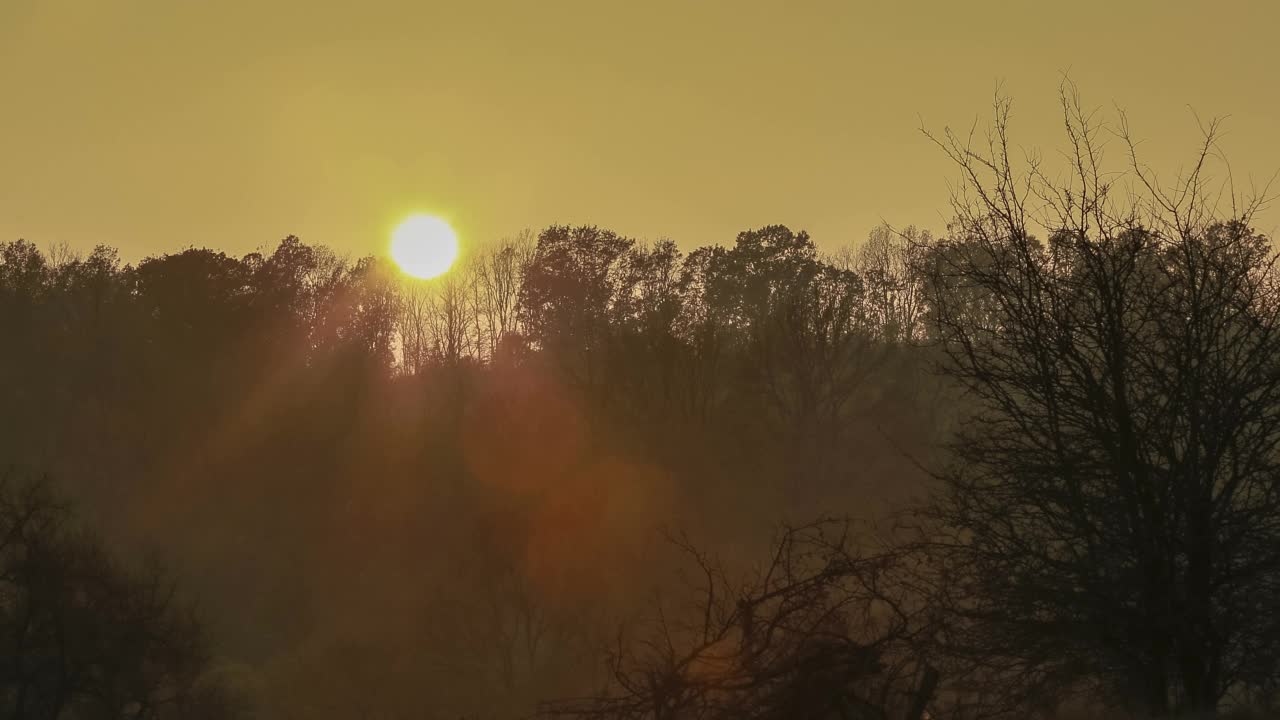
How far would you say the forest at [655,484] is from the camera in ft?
37.4

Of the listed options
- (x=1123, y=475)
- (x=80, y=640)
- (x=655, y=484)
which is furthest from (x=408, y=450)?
(x=1123, y=475)

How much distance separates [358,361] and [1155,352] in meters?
56.4

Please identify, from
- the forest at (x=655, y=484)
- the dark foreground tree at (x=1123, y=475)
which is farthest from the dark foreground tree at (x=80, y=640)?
the dark foreground tree at (x=1123, y=475)

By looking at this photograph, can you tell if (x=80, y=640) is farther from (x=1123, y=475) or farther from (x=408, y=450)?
(x=1123, y=475)

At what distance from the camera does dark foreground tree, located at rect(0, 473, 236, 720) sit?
31.4 meters

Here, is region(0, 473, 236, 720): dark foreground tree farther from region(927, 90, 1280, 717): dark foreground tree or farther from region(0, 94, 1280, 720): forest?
region(927, 90, 1280, 717): dark foreground tree

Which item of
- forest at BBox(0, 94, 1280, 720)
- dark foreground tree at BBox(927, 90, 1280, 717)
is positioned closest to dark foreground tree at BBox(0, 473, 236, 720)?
forest at BBox(0, 94, 1280, 720)

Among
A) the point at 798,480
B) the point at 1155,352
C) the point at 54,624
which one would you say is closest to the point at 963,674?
the point at 1155,352

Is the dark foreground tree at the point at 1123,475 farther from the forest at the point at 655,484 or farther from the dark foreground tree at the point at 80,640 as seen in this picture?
the dark foreground tree at the point at 80,640

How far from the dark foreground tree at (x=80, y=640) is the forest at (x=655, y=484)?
13 cm

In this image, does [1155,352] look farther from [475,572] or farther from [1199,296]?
→ [475,572]

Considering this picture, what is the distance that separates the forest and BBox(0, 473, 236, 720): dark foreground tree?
0.13m

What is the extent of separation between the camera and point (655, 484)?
1933 inches

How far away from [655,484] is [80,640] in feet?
77.1
